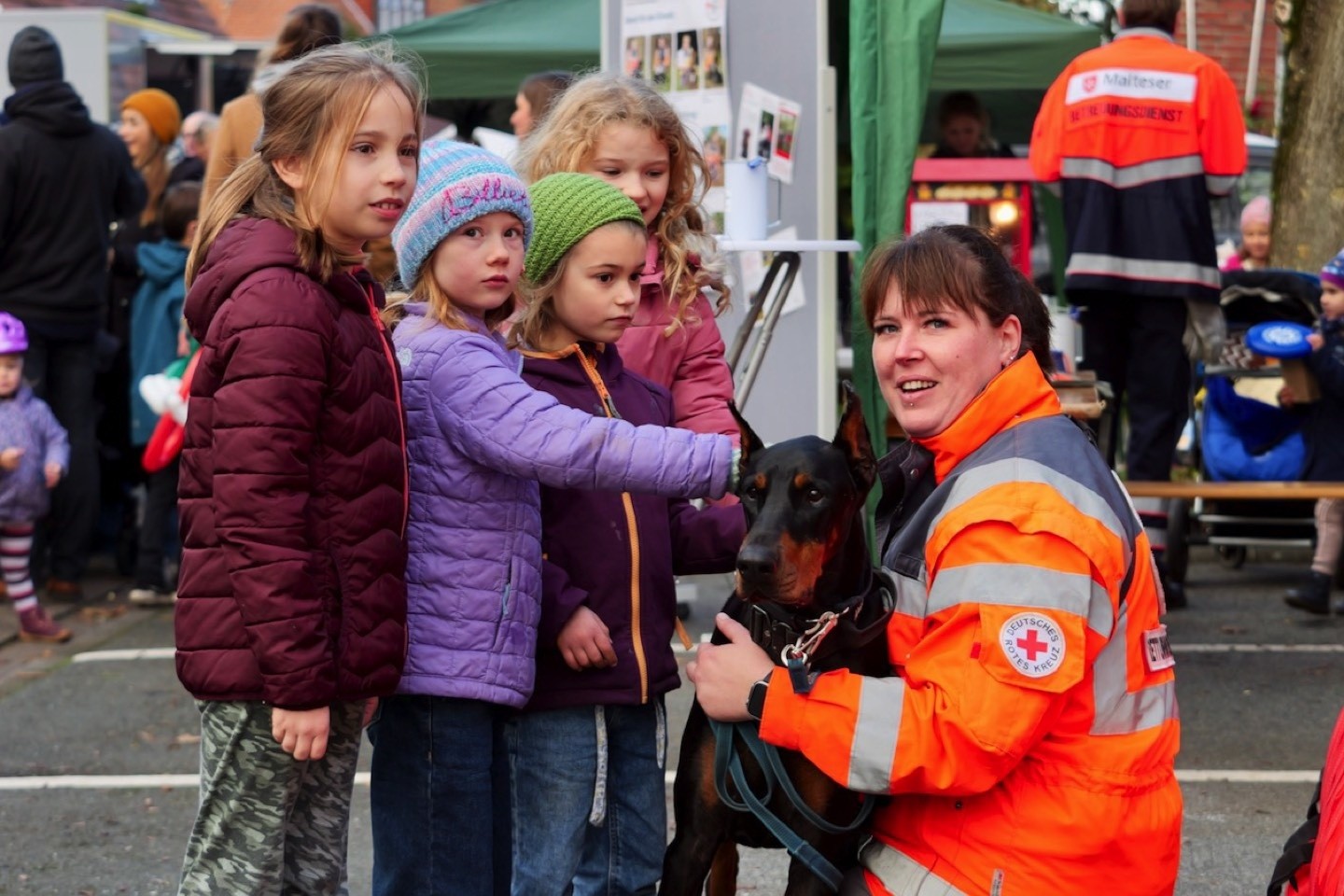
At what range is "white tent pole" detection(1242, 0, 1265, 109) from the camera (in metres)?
16.9

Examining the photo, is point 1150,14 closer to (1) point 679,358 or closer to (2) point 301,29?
(2) point 301,29

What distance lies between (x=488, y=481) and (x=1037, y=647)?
38.5 inches

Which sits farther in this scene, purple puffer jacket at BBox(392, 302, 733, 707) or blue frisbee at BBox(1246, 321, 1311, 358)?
blue frisbee at BBox(1246, 321, 1311, 358)

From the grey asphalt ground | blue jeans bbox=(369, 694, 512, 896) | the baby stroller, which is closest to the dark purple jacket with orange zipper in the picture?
blue jeans bbox=(369, 694, 512, 896)

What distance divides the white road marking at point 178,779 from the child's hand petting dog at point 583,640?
2184 mm

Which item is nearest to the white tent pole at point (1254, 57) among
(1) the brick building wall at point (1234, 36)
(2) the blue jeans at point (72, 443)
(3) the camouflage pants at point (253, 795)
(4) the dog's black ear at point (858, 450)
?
→ (1) the brick building wall at point (1234, 36)

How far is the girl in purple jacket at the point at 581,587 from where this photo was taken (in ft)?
9.90

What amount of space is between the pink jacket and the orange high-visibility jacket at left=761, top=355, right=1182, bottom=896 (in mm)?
900

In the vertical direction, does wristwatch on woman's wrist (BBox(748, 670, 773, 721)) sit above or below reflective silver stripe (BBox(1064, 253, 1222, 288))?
below

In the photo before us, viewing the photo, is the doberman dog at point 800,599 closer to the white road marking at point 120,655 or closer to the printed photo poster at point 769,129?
the printed photo poster at point 769,129

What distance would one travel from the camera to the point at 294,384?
2650 mm

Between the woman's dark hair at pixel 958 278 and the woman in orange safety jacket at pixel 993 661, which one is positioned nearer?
the woman in orange safety jacket at pixel 993 661

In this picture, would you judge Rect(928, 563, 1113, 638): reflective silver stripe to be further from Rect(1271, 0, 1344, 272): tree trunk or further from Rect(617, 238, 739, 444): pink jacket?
Rect(1271, 0, 1344, 272): tree trunk

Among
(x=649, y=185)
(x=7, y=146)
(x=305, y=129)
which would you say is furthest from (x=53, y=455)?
(x=305, y=129)
